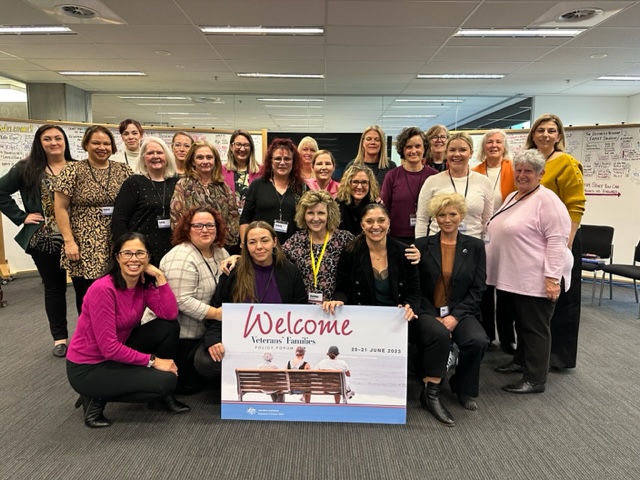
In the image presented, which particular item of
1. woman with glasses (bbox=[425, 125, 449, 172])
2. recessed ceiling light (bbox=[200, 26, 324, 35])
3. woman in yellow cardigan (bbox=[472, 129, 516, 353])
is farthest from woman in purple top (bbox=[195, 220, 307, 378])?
recessed ceiling light (bbox=[200, 26, 324, 35])

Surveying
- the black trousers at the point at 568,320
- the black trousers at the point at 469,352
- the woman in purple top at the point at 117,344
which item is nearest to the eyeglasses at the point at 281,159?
the woman in purple top at the point at 117,344

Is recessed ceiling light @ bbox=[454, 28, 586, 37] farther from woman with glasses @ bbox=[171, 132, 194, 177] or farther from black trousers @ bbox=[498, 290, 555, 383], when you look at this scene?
black trousers @ bbox=[498, 290, 555, 383]

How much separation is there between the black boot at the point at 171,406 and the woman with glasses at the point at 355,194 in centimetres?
150

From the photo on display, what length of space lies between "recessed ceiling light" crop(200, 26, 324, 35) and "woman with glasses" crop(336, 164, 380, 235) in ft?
8.64

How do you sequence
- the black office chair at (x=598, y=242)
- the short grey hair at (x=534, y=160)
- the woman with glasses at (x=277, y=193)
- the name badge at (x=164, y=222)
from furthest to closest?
the black office chair at (x=598, y=242) → the woman with glasses at (x=277, y=193) → the name badge at (x=164, y=222) → the short grey hair at (x=534, y=160)

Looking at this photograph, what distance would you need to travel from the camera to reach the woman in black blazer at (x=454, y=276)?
7.84 ft

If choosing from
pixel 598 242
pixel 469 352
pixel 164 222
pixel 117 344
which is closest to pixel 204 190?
pixel 164 222

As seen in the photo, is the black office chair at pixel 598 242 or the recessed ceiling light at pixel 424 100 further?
the recessed ceiling light at pixel 424 100

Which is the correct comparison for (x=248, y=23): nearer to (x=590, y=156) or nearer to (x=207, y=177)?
(x=207, y=177)

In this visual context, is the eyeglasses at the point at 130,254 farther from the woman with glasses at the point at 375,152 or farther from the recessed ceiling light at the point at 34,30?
the recessed ceiling light at the point at 34,30

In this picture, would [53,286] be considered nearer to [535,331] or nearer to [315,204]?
[315,204]

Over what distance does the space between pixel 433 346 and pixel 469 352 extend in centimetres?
23

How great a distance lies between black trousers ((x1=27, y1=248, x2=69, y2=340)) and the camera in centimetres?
293

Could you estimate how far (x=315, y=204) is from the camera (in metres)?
2.44
